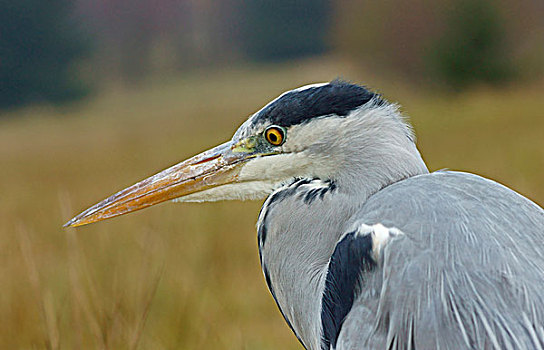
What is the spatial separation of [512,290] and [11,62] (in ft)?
40.1

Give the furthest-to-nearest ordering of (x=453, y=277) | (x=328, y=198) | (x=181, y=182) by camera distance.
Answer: (x=181, y=182) → (x=328, y=198) → (x=453, y=277)

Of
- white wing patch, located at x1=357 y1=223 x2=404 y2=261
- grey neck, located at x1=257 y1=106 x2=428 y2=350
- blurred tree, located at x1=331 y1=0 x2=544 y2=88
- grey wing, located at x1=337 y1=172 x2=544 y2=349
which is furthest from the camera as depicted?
blurred tree, located at x1=331 y1=0 x2=544 y2=88

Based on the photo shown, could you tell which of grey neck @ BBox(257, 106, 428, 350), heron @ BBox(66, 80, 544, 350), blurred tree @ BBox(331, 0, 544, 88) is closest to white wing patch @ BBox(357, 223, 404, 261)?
heron @ BBox(66, 80, 544, 350)

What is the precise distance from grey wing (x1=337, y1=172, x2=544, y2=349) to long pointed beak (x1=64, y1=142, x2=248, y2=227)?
377 mm

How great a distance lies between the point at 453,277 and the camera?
3.44 ft

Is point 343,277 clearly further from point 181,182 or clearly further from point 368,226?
point 181,182

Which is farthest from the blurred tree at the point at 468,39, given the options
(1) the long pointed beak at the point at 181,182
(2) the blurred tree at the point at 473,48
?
(1) the long pointed beak at the point at 181,182

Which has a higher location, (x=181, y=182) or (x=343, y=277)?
(x=181, y=182)

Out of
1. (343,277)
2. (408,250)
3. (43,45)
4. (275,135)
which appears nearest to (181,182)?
(275,135)

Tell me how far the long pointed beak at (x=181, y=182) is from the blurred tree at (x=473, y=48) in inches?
471

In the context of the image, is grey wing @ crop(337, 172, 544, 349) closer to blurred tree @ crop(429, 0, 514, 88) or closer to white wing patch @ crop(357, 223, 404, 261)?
white wing patch @ crop(357, 223, 404, 261)

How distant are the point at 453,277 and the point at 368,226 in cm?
19

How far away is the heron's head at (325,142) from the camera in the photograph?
4.43 feet

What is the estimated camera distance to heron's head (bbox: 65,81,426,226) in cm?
135
